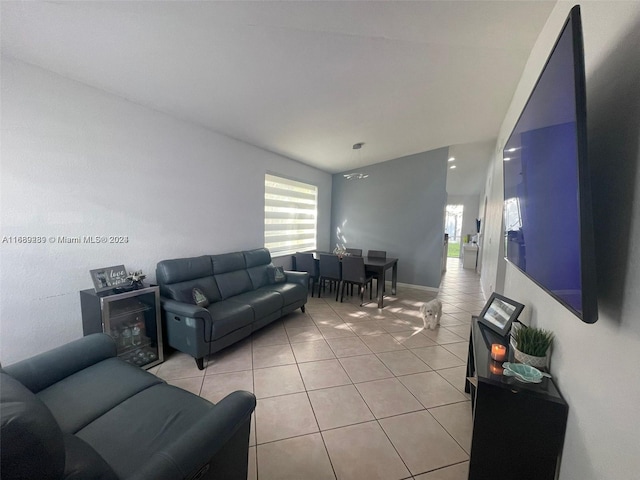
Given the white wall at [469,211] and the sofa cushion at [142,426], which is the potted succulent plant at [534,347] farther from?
the white wall at [469,211]

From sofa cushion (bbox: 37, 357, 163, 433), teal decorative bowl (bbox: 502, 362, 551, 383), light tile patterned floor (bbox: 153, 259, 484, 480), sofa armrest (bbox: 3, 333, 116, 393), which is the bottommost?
light tile patterned floor (bbox: 153, 259, 484, 480)

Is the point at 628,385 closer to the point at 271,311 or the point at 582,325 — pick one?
the point at 582,325

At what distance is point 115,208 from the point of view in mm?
2375

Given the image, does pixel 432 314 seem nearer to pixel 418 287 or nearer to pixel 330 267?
pixel 330 267

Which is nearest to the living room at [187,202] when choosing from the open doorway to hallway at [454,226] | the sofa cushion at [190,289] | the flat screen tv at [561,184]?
the flat screen tv at [561,184]

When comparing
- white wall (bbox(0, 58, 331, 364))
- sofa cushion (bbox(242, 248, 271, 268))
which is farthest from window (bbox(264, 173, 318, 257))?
white wall (bbox(0, 58, 331, 364))

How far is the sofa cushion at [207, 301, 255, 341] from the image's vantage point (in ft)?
7.73

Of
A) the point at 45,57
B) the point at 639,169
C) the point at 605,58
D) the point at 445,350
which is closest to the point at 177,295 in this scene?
the point at 45,57

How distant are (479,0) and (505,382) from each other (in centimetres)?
222

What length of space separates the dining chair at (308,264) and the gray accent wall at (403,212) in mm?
1746

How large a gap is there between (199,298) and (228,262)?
76cm

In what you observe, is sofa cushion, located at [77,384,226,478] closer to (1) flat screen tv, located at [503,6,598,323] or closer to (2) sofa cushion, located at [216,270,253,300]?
(1) flat screen tv, located at [503,6,598,323]

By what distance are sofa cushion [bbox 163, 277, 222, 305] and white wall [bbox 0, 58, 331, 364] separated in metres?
0.36

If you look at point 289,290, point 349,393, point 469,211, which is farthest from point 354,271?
point 469,211
